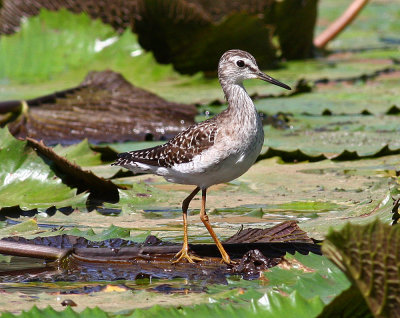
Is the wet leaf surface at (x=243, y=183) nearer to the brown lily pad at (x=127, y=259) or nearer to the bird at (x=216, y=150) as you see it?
the brown lily pad at (x=127, y=259)

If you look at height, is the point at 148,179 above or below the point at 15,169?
below

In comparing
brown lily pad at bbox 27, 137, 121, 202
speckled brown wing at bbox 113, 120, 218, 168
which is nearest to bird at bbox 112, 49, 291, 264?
speckled brown wing at bbox 113, 120, 218, 168

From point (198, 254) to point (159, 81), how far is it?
4.93 metres

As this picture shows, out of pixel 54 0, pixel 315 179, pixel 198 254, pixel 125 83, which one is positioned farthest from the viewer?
pixel 54 0

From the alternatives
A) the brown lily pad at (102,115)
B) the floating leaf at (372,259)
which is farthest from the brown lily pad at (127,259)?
the brown lily pad at (102,115)

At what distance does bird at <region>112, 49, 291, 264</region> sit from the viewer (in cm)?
336

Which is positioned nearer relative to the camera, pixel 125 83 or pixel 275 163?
pixel 275 163

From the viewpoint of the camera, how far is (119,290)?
2740 millimetres

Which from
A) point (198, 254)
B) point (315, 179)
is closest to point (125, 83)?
point (315, 179)

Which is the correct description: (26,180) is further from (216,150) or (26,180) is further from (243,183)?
(243,183)

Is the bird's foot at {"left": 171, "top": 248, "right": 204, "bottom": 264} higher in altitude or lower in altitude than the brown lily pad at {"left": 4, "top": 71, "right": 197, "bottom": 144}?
higher

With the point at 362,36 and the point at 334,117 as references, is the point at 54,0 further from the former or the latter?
the point at 362,36

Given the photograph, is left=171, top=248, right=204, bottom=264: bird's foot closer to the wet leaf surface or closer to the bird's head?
the wet leaf surface

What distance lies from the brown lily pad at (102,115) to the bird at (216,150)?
2.05m
